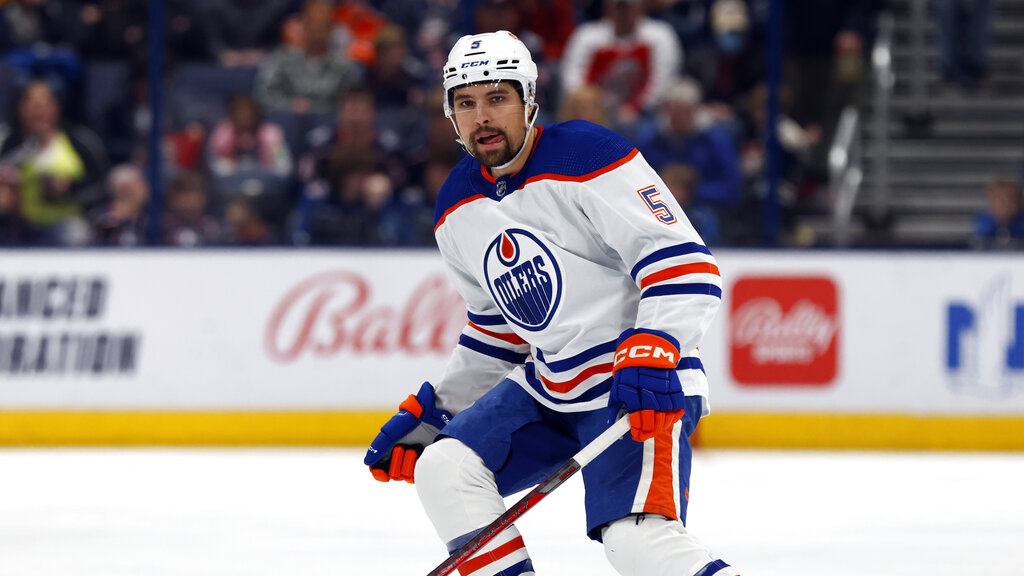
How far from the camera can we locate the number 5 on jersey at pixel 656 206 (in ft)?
7.83

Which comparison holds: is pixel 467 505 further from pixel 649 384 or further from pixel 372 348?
pixel 372 348

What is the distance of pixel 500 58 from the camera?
2.50 m

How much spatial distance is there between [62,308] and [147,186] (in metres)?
0.69

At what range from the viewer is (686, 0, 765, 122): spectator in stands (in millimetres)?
7023

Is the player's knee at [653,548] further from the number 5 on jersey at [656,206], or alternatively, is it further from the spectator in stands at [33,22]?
the spectator in stands at [33,22]

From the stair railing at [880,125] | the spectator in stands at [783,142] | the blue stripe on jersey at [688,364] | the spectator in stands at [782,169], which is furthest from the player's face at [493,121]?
the stair railing at [880,125]

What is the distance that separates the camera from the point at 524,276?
99.2 inches

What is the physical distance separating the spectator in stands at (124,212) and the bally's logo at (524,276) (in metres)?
4.08

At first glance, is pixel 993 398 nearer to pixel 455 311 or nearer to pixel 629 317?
pixel 455 311

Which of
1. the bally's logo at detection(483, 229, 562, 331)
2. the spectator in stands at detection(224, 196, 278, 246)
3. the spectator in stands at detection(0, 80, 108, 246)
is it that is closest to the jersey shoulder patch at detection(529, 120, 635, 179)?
the bally's logo at detection(483, 229, 562, 331)

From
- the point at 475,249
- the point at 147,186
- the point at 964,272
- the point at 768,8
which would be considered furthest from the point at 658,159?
the point at 475,249

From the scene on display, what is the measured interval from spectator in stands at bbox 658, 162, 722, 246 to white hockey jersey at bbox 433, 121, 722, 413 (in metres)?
3.68

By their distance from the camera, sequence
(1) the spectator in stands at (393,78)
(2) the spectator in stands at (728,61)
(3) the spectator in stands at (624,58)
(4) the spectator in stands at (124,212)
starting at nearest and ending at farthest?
(4) the spectator in stands at (124,212)
(3) the spectator in stands at (624,58)
(1) the spectator in stands at (393,78)
(2) the spectator in stands at (728,61)

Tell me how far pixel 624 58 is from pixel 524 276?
14.7 feet
